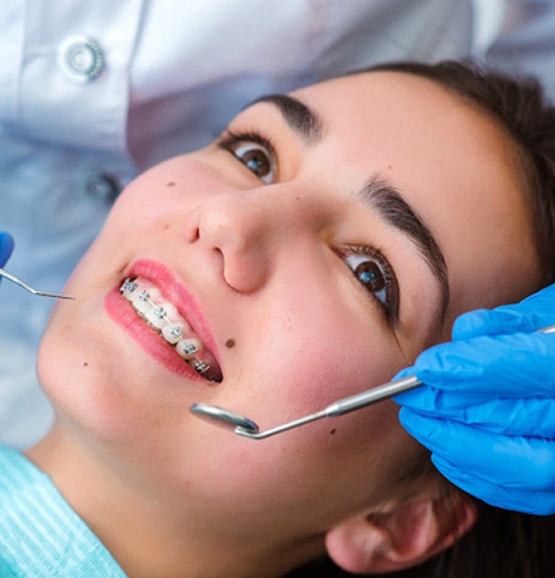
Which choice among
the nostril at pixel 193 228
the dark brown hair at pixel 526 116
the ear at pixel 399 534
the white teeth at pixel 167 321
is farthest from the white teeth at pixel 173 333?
the dark brown hair at pixel 526 116

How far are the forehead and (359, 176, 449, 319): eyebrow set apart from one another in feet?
0.04

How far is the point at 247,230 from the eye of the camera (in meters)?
1.04

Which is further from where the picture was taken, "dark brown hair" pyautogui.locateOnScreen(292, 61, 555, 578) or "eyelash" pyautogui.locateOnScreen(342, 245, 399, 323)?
"dark brown hair" pyautogui.locateOnScreen(292, 61, 555, 578)

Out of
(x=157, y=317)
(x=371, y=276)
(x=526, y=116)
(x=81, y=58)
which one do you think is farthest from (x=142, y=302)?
(x=526, y=116)

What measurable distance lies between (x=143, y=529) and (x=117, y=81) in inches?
30.1

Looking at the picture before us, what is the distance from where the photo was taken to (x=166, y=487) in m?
1.07

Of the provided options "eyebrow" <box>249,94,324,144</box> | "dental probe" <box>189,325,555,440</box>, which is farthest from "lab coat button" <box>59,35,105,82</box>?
"dental probe" <box>189,325,555,440</box>

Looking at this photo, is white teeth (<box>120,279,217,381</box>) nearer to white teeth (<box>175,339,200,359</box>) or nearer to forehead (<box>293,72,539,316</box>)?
white teeth (<box>175,339,200,359</box>)

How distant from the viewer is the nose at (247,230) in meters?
1.03

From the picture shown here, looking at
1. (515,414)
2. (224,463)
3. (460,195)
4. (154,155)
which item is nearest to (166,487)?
(224,463)

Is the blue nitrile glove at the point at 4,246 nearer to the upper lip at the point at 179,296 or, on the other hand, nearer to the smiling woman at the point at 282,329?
the smiling woman at the point at 282,329

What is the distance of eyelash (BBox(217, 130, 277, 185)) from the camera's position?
125 centimetres

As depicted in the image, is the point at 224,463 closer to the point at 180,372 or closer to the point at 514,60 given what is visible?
the point at 180,372

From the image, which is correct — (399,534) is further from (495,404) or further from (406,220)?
(406,220)
